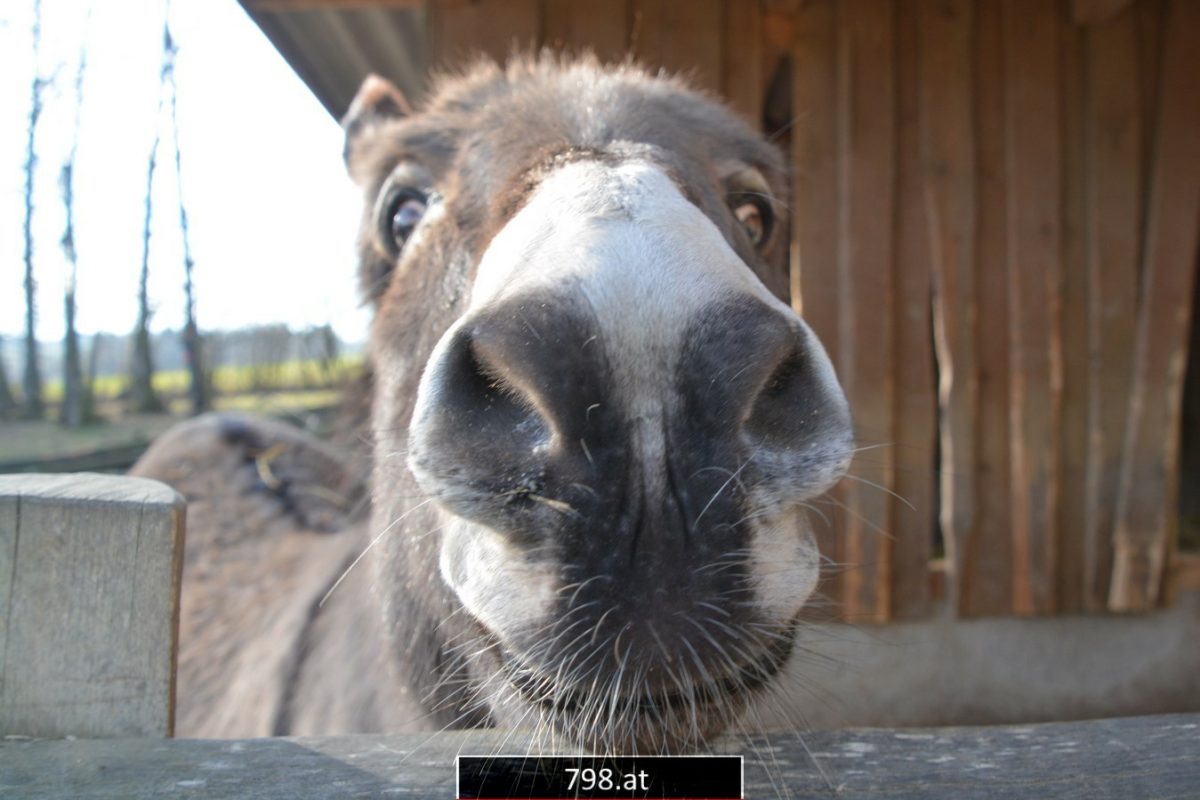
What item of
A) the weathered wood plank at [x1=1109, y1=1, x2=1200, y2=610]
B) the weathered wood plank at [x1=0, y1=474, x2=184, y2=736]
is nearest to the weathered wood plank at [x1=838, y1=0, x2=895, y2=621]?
the weathered wood plank at [x1=1109, y1=1, x2=1200, y2=610]

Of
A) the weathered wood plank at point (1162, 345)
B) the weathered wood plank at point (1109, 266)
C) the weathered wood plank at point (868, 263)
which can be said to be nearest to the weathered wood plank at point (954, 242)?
the weathered wood plank at point (868, 263)

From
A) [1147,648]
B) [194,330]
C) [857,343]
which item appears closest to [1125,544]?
[1147,648]

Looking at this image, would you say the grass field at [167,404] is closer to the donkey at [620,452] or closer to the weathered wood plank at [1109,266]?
the weathered wood plank at [1109,266]

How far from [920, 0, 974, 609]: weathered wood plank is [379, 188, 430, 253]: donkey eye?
2651mm

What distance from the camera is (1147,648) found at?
4.03 metres

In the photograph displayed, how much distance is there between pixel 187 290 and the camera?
12461 mm

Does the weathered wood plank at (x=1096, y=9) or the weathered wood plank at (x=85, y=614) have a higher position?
the weathered wood plank at (x=1096, y=9)

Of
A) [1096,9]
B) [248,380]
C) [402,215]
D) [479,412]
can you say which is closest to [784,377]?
[479,412]

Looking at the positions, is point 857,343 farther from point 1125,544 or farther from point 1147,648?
point 1147,648

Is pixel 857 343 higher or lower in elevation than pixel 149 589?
higher

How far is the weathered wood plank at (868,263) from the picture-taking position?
3.68 meters

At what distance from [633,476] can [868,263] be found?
3137 mm

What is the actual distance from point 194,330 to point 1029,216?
11.8 metres

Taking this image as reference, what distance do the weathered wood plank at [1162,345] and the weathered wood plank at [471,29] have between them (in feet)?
9.84
